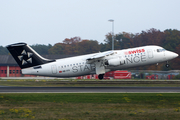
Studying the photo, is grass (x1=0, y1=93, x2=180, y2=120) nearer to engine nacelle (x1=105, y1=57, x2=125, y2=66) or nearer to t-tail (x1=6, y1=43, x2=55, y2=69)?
t-tail (x1=6, y1=43, x2=55, y2=69)

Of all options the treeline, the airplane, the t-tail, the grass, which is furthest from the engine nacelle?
the treeline

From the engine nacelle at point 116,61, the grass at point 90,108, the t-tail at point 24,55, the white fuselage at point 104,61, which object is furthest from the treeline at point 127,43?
the grass at point 90,108

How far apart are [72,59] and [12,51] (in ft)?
27.7

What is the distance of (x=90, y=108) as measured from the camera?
16734 millimetres

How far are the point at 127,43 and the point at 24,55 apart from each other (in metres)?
54.1

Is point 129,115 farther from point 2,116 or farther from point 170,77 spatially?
point 170,77

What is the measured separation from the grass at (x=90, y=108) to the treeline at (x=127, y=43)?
44655mm

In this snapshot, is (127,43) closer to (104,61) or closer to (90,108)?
(104,61)

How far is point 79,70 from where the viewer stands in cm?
3534

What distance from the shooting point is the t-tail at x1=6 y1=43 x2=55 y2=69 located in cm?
3322

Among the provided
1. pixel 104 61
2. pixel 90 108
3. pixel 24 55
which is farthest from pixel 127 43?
pixel 90 108

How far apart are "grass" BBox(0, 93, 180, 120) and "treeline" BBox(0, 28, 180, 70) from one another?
147 ft

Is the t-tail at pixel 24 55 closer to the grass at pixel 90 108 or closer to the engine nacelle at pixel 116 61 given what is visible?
the engine nacelle at pixel 116 61

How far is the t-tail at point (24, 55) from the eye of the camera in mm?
33219
